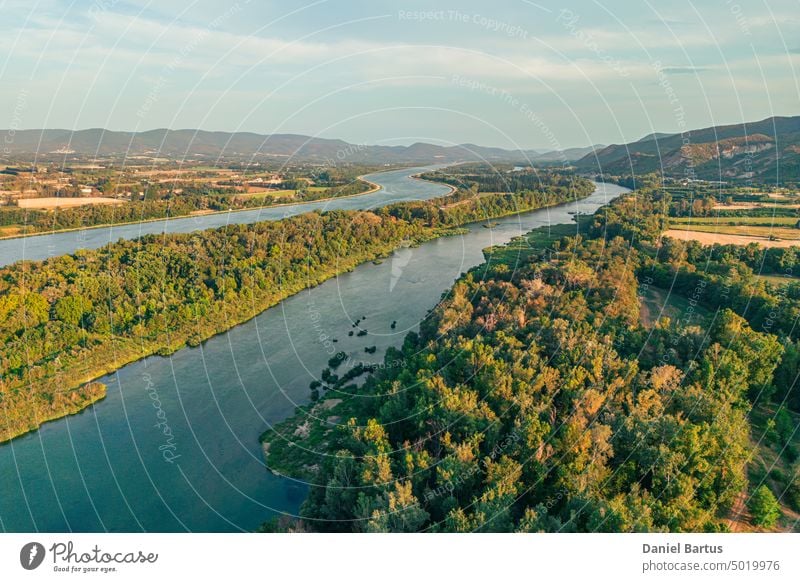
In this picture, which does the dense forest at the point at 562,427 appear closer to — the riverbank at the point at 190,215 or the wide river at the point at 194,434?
the wide river at the point at 194,434

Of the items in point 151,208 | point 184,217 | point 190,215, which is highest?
point 151,208

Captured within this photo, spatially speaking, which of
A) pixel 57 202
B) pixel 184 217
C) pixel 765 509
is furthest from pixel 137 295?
pixel 57 202

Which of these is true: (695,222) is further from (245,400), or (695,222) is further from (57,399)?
(57,399)

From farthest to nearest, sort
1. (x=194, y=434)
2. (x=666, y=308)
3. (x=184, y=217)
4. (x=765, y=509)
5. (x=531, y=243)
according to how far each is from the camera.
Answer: (x=184, y=217)
(x=531, y=243)
(x=666, y=308)
(x=194, y=434)
(x=765, y=509)

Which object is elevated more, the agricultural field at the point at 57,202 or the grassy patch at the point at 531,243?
the agricultural field at the point at 57,202

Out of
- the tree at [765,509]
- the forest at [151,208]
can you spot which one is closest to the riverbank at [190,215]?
the forest at [151,208]

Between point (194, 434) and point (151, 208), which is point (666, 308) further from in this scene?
point (151, 208)
